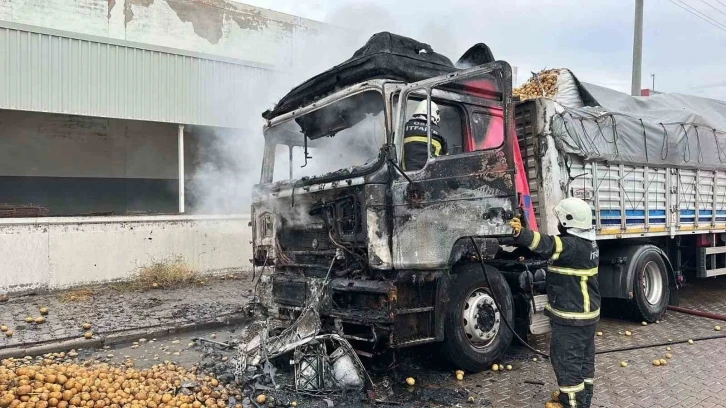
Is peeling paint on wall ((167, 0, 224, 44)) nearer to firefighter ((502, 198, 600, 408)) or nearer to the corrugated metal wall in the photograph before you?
the corrugated metal wall

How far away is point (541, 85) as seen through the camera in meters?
6.94

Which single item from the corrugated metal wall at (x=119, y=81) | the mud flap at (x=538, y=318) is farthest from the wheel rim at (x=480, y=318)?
the corrugated metal wall at (x=119, y=81)

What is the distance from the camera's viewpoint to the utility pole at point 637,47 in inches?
473

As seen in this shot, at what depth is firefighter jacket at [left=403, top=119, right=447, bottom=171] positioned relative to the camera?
170 inches

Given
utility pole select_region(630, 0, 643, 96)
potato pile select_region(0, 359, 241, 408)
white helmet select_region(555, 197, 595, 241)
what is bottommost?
potato pile select_region(0, 359, 241, 408)

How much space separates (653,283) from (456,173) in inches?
172

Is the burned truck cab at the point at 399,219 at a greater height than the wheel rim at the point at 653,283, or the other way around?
the burned truck cab at the point at 399,219

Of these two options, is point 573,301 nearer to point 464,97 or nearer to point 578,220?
point 578,220

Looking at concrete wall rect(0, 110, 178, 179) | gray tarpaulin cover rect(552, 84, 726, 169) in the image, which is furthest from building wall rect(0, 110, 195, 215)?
gray tarpaulin cover rect(552, 84, 726, 169)

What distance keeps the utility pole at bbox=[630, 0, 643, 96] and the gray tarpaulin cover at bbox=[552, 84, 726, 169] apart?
385cm

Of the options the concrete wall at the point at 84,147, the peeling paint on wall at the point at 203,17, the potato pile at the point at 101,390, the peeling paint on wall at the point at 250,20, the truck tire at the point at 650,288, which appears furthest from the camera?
the peeling paint on wall at the point at 250,20

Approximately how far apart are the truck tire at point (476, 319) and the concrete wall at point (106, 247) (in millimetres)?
6383

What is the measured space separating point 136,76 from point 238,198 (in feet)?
9.38

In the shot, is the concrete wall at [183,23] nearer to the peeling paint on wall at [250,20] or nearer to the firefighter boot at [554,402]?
the peeling paint on wall at [250,20]
